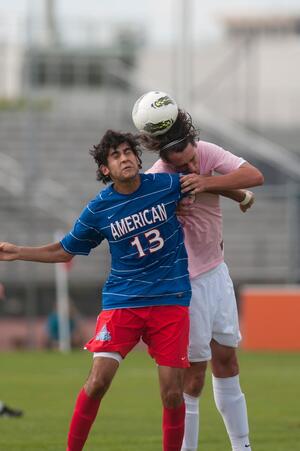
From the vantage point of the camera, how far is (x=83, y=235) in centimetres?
785

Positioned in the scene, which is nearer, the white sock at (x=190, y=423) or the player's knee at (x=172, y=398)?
the player's knee at (x=172, y=398)

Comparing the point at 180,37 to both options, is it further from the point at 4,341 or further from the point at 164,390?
the point at 164,390

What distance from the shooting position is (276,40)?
56.2m

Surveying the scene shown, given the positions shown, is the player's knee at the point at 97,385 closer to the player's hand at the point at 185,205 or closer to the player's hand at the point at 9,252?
the player's hand at the point at 9,252

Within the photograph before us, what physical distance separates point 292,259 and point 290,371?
26.0 feet

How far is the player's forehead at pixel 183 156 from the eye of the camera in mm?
7875

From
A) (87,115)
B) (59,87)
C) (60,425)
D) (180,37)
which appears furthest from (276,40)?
(60,425)

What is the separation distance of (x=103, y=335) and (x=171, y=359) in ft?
1.41

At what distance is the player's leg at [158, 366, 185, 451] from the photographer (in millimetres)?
7727

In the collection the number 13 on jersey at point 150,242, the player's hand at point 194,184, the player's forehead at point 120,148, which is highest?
the player's forehead at point 120,148

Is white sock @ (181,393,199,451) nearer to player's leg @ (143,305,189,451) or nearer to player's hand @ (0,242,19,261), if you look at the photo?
player's leg @ (143,305,189,451)

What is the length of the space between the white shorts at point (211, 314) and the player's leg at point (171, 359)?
A: 27cm

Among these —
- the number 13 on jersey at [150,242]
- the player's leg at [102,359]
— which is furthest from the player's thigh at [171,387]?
the number 13 on jersey at [150,242]

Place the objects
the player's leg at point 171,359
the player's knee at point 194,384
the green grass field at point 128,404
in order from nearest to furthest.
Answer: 1. the player's leg at point 171,359
2. the player's knee at point 194,384
3. the green grass field at point 128,404
